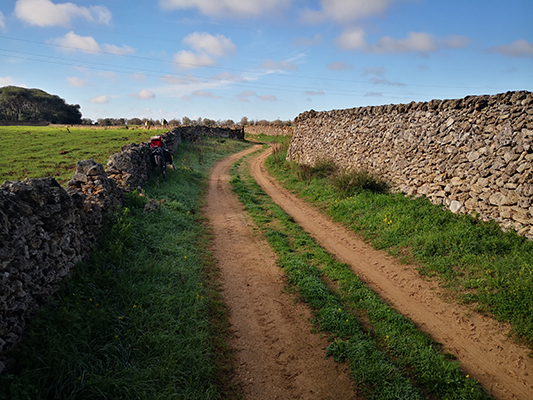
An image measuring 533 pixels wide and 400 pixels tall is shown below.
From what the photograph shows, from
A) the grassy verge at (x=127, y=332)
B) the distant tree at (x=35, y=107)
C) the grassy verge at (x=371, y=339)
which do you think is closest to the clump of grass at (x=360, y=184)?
the grassy verge at (x=371, y=339)

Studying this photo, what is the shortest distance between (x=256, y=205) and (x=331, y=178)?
3.72m

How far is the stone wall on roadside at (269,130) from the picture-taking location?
41291mm

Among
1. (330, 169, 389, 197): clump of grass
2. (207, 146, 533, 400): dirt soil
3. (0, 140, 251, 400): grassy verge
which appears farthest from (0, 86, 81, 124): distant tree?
(207, 146, 533, 400): dirt soil

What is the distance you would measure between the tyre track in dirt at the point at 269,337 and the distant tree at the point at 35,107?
60762 millimetres

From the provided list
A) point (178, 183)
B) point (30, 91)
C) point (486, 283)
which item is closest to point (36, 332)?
point (486, 283)

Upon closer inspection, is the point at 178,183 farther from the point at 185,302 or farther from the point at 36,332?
the point at 36,332

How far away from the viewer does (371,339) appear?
454 cm

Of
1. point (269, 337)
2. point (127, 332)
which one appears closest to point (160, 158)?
point (127, 332)

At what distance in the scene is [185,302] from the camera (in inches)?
200

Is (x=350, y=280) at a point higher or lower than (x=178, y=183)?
lower

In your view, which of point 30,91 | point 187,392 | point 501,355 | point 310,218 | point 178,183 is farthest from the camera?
point 30,91

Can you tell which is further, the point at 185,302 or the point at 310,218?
the point at 310,218

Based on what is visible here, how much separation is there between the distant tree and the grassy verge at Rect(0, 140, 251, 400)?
6024 cm

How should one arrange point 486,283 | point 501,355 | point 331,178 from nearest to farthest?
point 501,355 < point 486,283 < point 331,178
